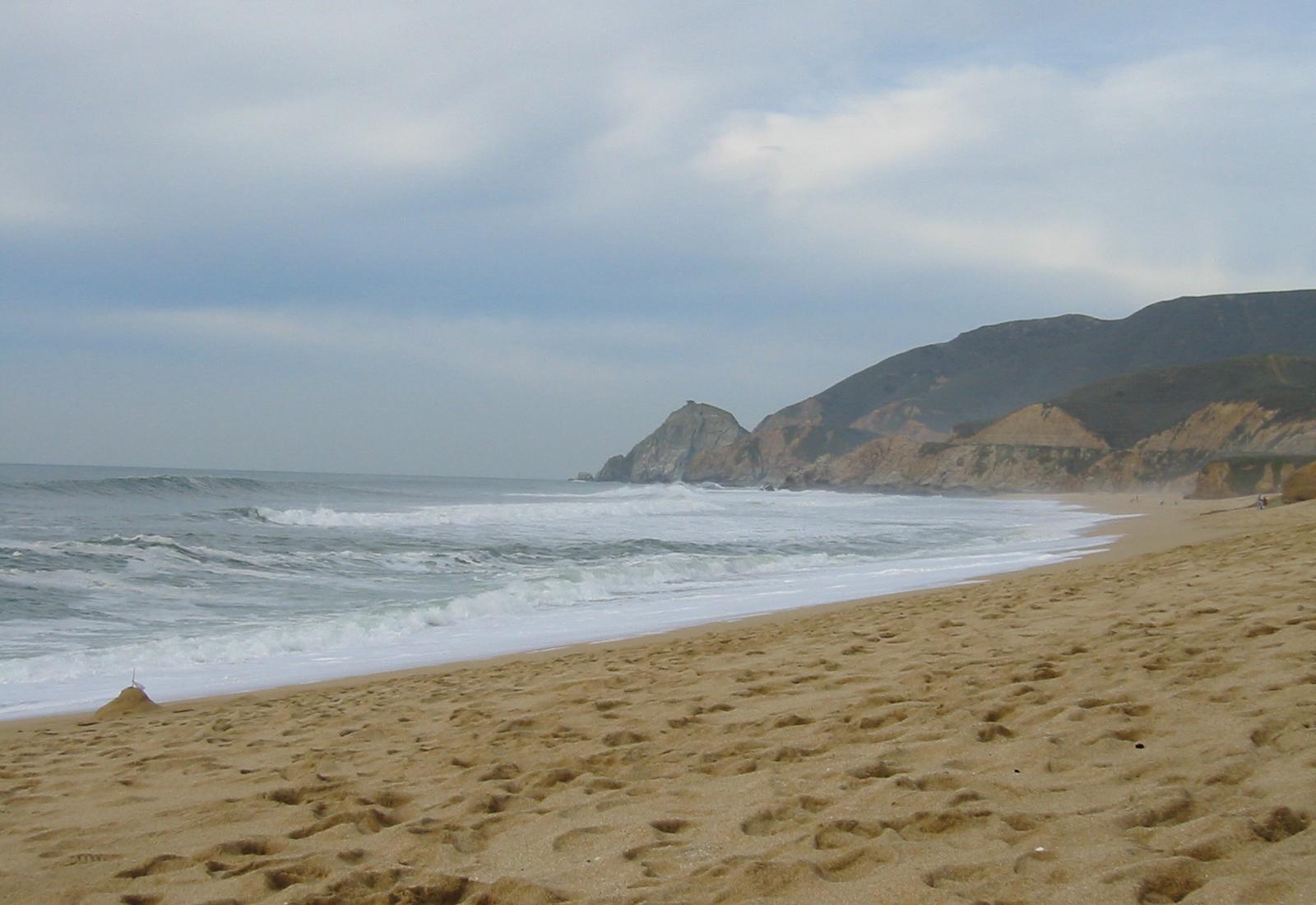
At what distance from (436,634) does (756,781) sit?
698 centimetres

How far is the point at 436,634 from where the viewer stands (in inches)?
389

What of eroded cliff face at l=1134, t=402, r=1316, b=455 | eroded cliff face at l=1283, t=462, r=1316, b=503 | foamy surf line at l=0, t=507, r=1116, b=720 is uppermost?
eroded cliff face at l=1134, t=402, r=1316, b=455

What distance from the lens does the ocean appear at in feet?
27.7

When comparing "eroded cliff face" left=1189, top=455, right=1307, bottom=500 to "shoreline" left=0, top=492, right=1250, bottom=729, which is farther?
"eroded cliff face" left=1189, top=455, right=1307, bottom=500

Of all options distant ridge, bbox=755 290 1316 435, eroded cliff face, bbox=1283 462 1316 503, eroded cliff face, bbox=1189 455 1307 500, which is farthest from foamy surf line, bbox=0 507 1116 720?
distant ridge, bbox=755 290 1316 435

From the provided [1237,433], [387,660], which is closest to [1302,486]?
[387,660]

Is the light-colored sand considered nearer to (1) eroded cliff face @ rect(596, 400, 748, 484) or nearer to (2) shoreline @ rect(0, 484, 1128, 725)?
(2) shoreline @ rect(0, 484, 1128, 725)

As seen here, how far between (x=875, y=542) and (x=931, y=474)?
215 feet

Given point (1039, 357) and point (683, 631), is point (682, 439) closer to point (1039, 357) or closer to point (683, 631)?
point (1039, 357)

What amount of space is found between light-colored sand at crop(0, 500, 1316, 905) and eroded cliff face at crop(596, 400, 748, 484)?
5718 inches

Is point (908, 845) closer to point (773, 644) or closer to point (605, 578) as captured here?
point (773, 644)

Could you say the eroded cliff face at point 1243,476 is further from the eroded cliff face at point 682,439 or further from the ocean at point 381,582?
the eroded cliff face at point 682,439

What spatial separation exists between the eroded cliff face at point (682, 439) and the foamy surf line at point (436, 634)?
138102mm

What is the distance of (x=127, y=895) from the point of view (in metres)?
2.84
